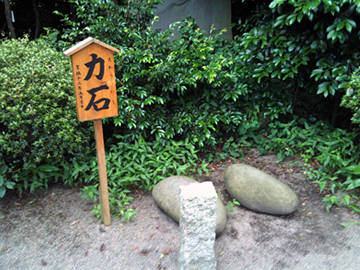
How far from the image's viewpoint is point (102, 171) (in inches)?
110

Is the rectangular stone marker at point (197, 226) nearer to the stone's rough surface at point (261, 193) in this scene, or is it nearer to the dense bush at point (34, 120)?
the stone's rough surface at point (261, 193)

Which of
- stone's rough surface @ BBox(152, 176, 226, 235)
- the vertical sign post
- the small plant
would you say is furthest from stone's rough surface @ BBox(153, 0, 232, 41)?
the small plant

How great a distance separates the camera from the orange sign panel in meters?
2.44

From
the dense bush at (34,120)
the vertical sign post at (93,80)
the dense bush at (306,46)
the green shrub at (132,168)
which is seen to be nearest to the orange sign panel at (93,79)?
the vertical sign post at (93,80)

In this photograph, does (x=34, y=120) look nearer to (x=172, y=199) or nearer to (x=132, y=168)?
(x=132, y=168)

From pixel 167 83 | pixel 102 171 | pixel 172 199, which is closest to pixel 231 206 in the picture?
pixel 172 199

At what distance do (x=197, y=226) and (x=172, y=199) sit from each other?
0.88 m

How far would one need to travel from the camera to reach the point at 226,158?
14.6 feet

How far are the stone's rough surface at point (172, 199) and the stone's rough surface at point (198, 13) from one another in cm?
334

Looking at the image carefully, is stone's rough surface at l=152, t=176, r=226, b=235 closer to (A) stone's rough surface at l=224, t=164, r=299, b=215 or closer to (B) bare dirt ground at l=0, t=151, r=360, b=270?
(B) bare dirt ground at l=0, t=151, r=360, b=270

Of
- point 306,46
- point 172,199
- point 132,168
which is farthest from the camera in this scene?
point 306,46

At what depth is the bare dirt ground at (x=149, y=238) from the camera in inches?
103

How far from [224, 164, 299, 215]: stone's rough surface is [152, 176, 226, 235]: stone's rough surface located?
1.07 feet

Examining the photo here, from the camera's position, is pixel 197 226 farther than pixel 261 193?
No
